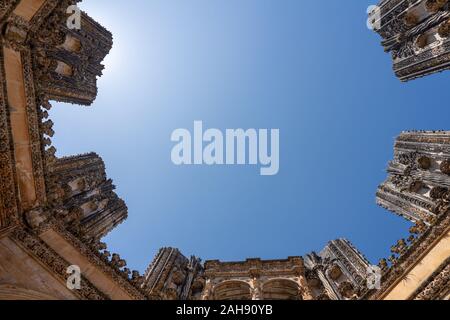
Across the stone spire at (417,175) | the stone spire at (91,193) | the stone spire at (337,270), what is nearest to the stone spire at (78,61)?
the stone spire at (91,193)

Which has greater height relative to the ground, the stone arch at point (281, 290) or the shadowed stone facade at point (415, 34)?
the shadowed stone facade at point (415, 34)

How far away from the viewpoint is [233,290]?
2259 centimetres

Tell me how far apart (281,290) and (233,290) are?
3288mm

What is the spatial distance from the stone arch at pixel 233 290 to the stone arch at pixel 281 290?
4.30ft

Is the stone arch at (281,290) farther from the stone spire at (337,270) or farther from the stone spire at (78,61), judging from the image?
the stone spire at (78,61)

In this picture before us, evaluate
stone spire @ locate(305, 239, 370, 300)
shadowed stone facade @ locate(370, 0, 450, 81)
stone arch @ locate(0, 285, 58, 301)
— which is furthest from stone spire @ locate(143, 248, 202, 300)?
shadowed stone facade @ locate(370, 0, 450, 81)

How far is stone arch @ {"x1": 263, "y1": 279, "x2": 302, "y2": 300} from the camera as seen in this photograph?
22.0m

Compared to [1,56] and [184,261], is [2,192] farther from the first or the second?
[184,261]

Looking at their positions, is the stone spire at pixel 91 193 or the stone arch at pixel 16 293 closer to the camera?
the stone arch at pixel 16 293

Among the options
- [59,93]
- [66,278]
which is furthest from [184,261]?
[66,278]

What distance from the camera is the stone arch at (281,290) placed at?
22.0 metres

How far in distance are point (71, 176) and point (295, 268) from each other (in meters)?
20.0

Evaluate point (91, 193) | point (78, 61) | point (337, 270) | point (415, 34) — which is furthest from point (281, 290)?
point (78, 61)
